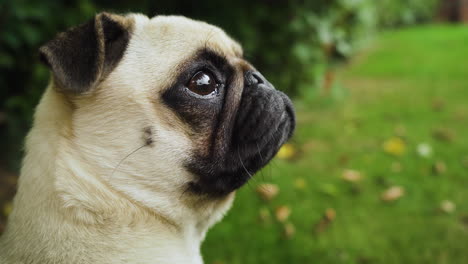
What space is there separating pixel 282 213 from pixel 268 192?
1.51 ft

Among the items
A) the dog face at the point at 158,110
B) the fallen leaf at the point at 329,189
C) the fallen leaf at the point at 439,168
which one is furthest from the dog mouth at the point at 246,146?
the fallen leaf at the point at 439,168

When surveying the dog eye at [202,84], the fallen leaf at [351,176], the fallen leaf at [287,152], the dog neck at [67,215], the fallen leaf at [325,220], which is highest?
the dog eye at [202,84]

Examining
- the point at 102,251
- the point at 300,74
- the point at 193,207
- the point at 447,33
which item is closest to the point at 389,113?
the point at 300,74

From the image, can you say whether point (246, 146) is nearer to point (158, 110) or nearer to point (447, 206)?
point (158, 110)

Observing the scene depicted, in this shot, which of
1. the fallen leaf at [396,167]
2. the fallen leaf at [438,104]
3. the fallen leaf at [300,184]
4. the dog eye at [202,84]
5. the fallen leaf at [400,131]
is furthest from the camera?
the fallen leaf at [438,104]

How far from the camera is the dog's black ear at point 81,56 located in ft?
7.20

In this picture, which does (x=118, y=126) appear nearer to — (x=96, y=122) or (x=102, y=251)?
(x=96, y=122)

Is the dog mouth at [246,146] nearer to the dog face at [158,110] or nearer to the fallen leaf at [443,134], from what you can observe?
the dog face at [158,110]

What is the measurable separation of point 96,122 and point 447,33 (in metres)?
14.6

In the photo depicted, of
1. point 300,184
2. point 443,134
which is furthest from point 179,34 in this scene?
point 443,134

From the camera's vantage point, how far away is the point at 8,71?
5.34 meters

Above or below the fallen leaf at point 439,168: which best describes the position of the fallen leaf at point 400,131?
below

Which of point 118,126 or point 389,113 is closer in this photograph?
point 118,126

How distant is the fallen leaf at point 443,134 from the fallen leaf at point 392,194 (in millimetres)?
1805
